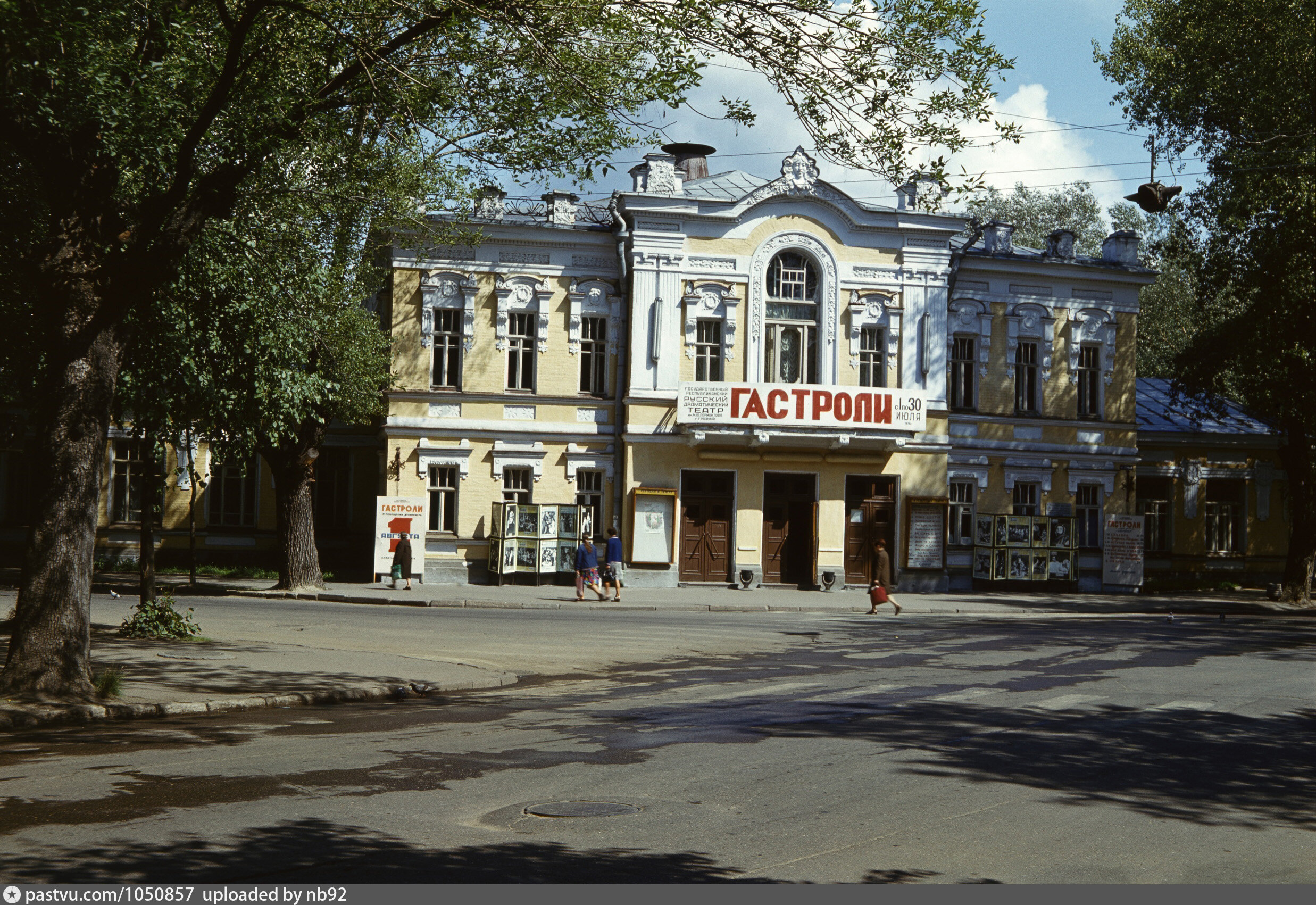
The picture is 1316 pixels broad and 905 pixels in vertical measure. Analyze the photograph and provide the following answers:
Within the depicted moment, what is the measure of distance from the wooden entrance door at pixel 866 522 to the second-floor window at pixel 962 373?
3853 mm

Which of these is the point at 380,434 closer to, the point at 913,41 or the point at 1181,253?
the point at 1181,253

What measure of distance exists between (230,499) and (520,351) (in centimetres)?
1059

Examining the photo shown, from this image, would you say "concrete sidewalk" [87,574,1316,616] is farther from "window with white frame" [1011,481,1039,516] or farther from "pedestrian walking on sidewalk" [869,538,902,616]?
"window with white frame" [1011,481,1039,516]

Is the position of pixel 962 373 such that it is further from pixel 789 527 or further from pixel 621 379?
pixel 621 379

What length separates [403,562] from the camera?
30.4 m

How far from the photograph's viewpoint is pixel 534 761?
9.05 meters

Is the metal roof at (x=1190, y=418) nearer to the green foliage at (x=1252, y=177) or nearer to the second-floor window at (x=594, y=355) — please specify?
the green foliage at (x=1252, y=177)

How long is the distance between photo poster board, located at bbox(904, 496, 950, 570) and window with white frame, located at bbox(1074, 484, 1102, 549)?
5604mm

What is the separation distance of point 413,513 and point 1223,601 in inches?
868

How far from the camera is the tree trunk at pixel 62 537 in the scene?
1145 cm

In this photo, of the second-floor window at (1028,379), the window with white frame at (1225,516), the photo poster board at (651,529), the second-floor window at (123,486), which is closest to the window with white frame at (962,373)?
the second-floor window at (1028,379)

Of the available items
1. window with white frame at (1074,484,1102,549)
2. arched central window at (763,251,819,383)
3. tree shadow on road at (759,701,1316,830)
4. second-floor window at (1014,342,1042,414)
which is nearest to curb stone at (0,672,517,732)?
tree shadow on road at (759,701,1316,830)

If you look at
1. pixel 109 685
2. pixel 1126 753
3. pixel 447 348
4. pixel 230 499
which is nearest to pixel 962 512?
pixel 447 348
